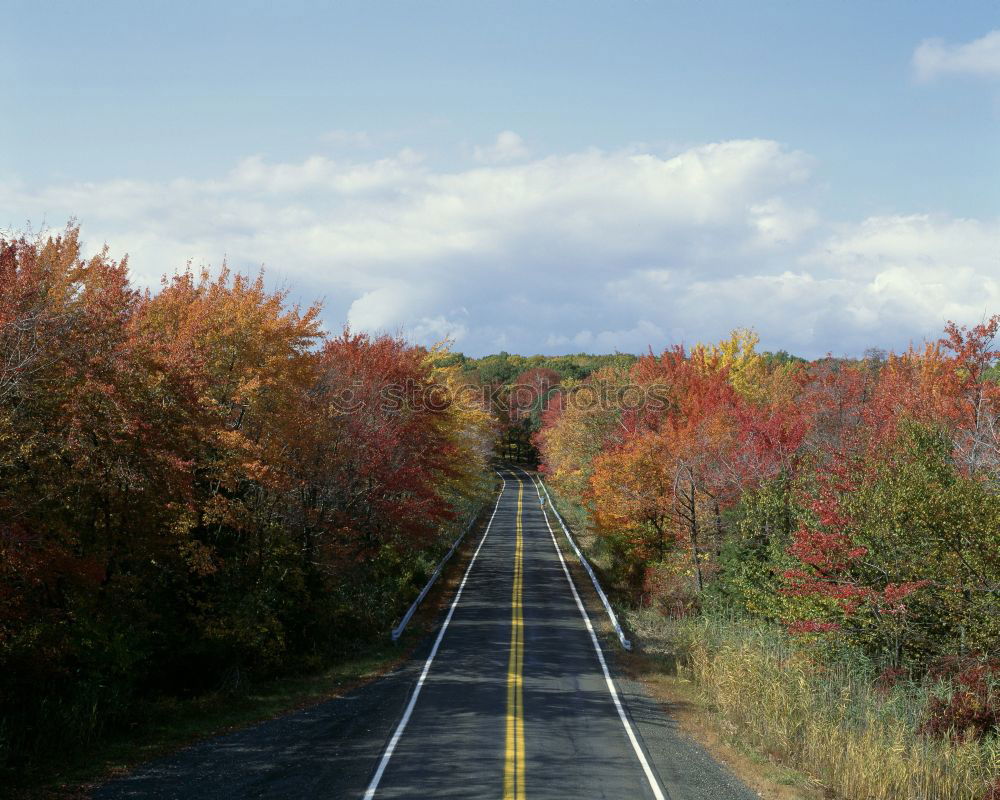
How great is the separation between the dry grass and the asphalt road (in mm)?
1605

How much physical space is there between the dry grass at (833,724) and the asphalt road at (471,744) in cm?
160

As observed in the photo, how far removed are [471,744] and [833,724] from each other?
7.17 metres

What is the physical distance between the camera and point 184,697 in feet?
66.3

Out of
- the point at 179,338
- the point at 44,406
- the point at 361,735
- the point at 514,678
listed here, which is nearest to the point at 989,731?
the point at 514,678

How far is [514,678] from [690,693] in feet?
15.7

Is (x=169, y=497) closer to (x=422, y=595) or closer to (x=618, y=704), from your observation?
(x=618, y=704)

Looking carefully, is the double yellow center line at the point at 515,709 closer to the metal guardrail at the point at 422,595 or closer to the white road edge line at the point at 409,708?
the white road edge line at the point at 409,708

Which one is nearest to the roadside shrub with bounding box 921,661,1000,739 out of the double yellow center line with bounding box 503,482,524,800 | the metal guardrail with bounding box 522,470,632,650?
the double yellow center line with bounding box 503,482,524,800

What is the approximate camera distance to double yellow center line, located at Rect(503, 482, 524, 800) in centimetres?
1327

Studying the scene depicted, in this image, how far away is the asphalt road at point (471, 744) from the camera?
13141mm

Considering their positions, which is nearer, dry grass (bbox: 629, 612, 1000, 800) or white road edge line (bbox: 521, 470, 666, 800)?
dry grass (bbox: 629, 612, 1000, 800)

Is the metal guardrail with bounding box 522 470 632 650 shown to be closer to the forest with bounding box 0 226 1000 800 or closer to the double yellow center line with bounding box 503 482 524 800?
the forest with bounding box 0 226 1000 800

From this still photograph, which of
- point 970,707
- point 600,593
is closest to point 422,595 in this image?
point 600,593

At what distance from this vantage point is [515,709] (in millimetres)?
18312
